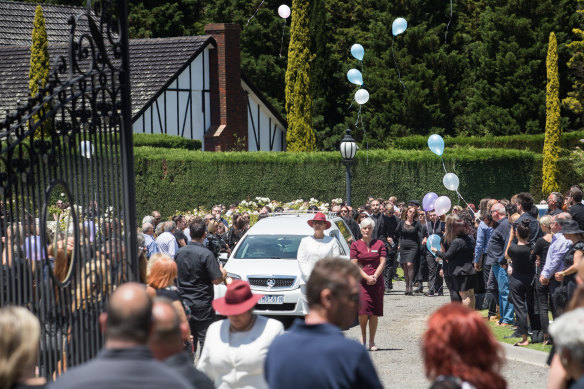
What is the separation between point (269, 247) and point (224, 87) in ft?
74.4

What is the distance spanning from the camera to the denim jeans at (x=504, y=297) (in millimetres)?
13945

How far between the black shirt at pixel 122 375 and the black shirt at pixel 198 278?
6.57m

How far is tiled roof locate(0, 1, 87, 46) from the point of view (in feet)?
143

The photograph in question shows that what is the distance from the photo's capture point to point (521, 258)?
12.1 meters

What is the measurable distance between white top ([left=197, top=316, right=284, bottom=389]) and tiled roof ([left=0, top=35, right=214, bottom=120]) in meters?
28.4

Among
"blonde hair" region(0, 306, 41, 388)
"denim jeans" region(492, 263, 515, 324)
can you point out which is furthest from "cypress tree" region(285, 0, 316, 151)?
"blonde hair" region(0, 306, 41, 388)

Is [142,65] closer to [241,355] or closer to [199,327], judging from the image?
[199,327]

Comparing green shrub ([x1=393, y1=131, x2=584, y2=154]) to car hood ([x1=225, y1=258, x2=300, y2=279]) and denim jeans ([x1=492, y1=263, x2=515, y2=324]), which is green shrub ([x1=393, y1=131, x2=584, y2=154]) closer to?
car hood ([x1=225, y1=258, x2=300, y2=279])

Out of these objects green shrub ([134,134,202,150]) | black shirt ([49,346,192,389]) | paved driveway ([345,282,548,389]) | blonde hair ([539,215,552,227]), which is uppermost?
green shrub ([134,134,202,150])

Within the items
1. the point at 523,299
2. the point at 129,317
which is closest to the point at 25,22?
the point at 523,299

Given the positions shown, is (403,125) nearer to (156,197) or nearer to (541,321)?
(156,197)

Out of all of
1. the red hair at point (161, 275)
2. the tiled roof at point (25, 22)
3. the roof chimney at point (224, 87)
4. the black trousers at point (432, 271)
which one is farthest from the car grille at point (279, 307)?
the tiled roof at point (25, 22)

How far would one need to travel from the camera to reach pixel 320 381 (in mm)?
4258

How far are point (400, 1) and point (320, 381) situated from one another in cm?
4458
